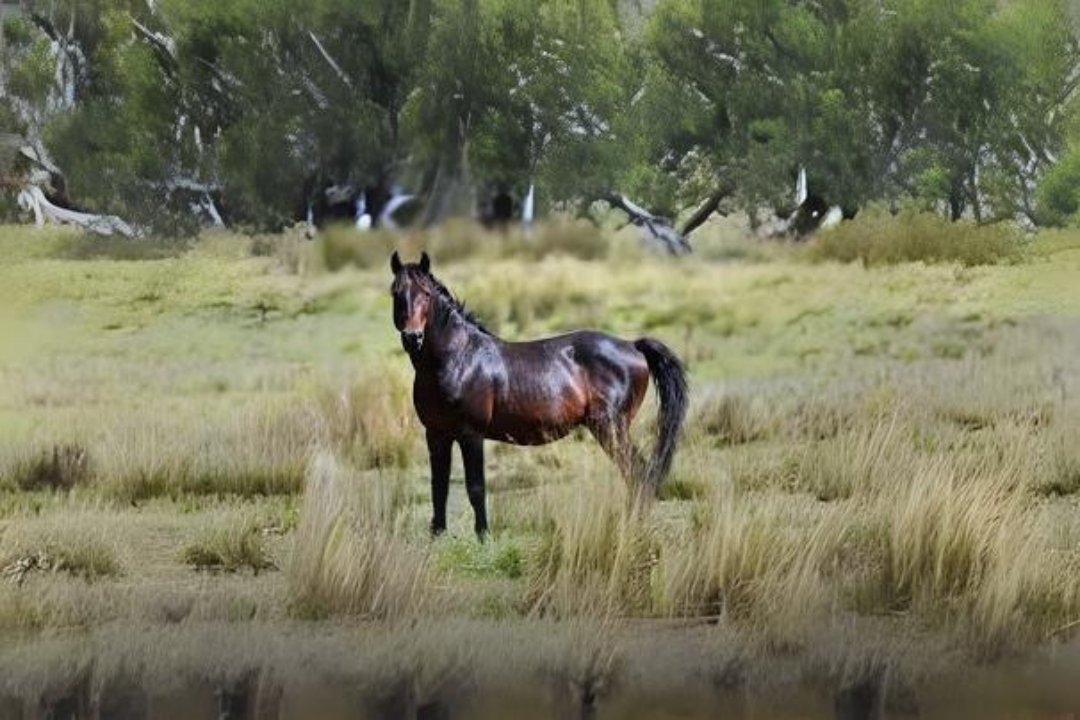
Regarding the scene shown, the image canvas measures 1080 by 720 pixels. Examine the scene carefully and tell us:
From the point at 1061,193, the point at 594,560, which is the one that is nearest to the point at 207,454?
the point at 594,560

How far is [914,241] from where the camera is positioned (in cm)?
371

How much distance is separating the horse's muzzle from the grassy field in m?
0.10

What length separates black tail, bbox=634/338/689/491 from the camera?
11.8 ft

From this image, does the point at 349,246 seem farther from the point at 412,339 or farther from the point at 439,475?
the point at 439,475

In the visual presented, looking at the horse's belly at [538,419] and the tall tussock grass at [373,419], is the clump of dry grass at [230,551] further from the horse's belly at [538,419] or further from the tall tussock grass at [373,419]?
the horse's belly at [538,419]

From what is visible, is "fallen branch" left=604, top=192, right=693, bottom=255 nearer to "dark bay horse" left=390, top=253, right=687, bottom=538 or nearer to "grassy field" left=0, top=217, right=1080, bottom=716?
"grassy field" left=0, top=217, right=1080, bottom=716

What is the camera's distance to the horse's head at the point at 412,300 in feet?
11.5

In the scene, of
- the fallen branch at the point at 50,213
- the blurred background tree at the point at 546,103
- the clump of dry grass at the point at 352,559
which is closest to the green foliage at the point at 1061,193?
the blurred background tree at the point at 546,103

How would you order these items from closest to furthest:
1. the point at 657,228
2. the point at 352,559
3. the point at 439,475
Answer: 1. the point at 352,559
2. the point at 439,475
3. the point at 657,228

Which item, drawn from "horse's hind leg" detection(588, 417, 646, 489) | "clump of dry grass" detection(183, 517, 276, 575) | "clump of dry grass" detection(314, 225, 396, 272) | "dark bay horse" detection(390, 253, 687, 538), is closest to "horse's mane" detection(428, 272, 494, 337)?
"dark bay horse" detection(390, 253, 687, 538)

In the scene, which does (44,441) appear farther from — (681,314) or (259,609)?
(681,314)

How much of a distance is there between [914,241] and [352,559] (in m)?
1.43

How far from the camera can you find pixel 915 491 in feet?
11.6

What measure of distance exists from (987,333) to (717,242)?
2.09 ft
